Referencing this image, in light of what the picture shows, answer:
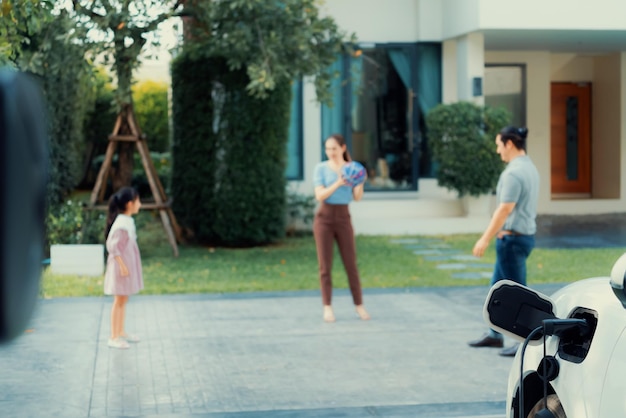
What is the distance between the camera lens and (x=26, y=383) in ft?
24.7

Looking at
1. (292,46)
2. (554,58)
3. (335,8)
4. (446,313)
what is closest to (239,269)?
(292,46)

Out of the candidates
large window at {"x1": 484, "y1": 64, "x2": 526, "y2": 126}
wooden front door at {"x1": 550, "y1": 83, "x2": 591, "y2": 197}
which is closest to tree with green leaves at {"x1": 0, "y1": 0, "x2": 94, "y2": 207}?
large window at {"x1": 484, "y1": 64, "x2": 526, "y2": 126}

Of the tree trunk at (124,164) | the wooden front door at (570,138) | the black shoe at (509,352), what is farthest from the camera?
the wooden front door at (570,138)

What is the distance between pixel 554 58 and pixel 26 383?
16.5 meters

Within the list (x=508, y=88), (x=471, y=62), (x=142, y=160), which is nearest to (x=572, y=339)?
(x=142, y=160)

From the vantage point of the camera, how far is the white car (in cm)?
337

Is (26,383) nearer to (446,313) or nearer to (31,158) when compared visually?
(446,313)

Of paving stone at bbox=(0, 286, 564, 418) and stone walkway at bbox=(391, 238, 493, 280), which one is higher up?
stone walkway at bbox=(391, 238, 493, 280)

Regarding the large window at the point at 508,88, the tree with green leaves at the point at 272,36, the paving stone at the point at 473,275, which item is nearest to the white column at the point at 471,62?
the large window at the point at 508,88

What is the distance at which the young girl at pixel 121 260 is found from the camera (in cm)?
857

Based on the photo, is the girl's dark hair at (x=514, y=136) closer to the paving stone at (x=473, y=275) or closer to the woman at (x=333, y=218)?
the woman at (x=333, y=218)

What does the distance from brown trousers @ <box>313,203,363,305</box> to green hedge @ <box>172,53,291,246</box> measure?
576 cm

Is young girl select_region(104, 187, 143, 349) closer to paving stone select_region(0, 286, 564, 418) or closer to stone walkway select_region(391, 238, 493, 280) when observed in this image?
paving stone select_region(0, 286, 564, 418)

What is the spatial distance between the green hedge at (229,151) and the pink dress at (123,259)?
6.79 meters
